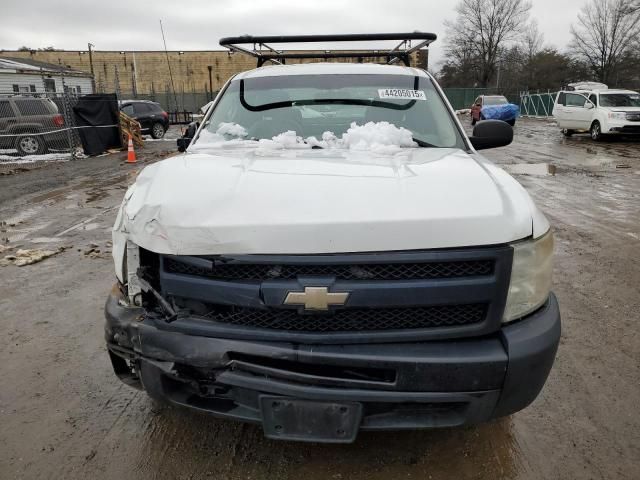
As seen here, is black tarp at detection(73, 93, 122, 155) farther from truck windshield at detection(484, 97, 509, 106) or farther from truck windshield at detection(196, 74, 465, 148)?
truck windshield at detection(484, 97, 509, 106)

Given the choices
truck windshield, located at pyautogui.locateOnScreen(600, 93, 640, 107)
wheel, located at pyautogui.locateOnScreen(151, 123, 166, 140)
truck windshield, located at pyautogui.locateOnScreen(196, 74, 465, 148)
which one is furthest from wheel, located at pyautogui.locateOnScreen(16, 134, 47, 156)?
truck windshield, located at pyautogui.locateOnScreen(600, 93, 640, 107)

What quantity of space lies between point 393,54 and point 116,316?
13.5 ft

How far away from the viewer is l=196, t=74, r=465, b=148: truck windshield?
3375 millimetres

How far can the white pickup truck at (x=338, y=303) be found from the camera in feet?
6.17

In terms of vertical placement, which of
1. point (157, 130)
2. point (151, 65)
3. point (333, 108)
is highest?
point (151, 65)

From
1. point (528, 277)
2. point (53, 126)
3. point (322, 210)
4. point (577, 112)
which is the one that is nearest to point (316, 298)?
point (322, 210)

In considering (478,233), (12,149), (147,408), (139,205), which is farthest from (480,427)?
(12,149)

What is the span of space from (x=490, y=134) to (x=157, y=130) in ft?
72.7

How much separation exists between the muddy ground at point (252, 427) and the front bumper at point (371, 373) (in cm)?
50

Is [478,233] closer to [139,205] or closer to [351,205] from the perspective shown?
[351,205]

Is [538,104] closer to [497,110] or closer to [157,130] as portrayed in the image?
[497,110]

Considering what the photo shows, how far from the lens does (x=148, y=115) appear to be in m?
23.1

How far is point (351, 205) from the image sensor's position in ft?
6.42

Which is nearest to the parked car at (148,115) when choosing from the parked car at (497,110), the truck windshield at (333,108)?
the parked car at (497,110)
